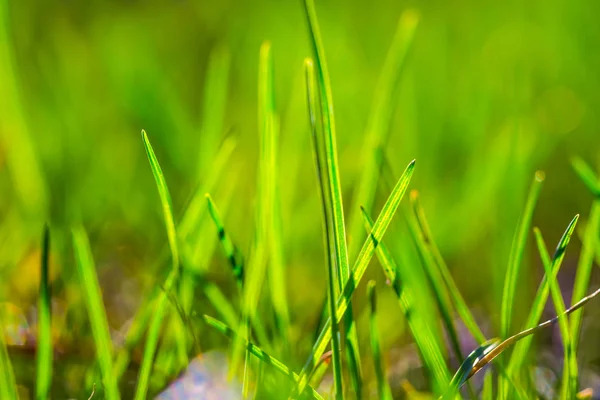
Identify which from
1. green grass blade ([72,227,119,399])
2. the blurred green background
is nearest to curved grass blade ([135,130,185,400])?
green grass blade ([72,227,119,399])

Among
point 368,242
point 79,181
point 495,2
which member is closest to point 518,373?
point 368,242

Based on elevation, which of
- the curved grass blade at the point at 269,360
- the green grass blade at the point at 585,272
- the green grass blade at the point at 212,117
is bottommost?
the curved grass blade at the point at 269,360

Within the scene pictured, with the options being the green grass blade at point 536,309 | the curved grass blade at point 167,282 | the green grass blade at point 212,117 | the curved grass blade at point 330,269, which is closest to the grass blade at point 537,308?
the green grass blade at point 536,309

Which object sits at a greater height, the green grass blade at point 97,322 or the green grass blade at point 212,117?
the green grass blade at point 212,117

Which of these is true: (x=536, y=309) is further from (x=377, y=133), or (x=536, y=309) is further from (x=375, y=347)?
(x=377, y=133)

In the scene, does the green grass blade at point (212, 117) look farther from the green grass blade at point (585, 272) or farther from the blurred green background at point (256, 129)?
the green grass blade at point (585, 272)

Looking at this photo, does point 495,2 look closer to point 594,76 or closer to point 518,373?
point 594,76

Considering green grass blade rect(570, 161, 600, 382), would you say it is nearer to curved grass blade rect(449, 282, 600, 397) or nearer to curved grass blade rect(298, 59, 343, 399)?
curved grass blade rect(449, 282, 600, 397)

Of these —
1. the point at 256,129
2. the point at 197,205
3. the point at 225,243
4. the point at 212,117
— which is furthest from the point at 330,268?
the point at 256,129
